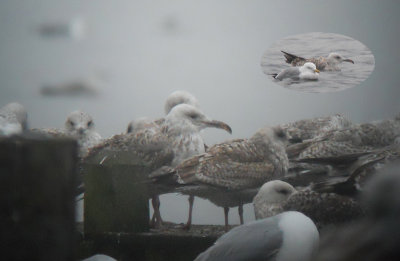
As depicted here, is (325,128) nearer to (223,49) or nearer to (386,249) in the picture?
(223,49)

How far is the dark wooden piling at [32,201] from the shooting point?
0.83 m

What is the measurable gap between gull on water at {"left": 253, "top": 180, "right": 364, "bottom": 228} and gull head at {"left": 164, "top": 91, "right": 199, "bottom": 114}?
54cm

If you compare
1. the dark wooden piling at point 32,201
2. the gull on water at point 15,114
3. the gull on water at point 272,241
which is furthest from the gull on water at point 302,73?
the dark wooden piling at point 32,201

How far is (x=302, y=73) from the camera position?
239 centimetres

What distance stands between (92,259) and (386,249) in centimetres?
119

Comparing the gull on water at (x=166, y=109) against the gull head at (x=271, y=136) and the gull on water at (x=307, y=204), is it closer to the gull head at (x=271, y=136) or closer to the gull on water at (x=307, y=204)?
the gull head at (x=271, y=136)

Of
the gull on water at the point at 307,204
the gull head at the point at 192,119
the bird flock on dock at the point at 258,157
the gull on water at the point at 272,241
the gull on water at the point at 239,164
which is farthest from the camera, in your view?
the gull head at the point at 192,119

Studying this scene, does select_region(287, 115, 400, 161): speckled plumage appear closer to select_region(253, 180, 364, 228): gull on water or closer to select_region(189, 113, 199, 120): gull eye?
select_region(253, 180, 364, 228): gull on water

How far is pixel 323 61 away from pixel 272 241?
1.18 metres

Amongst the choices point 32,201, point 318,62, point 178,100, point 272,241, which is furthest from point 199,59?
point 32,201

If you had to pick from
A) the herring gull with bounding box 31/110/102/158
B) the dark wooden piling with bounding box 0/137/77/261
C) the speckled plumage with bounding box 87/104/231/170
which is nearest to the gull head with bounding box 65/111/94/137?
the herring gull with bounding box 31/110/102/158

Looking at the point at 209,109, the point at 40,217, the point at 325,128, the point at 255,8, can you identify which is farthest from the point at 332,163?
the point at 40,217

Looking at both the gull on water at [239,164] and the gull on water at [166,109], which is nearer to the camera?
the gull on water at [239,164]

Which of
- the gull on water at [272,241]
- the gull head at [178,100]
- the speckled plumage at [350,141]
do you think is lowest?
the gull on water at [272,241]
